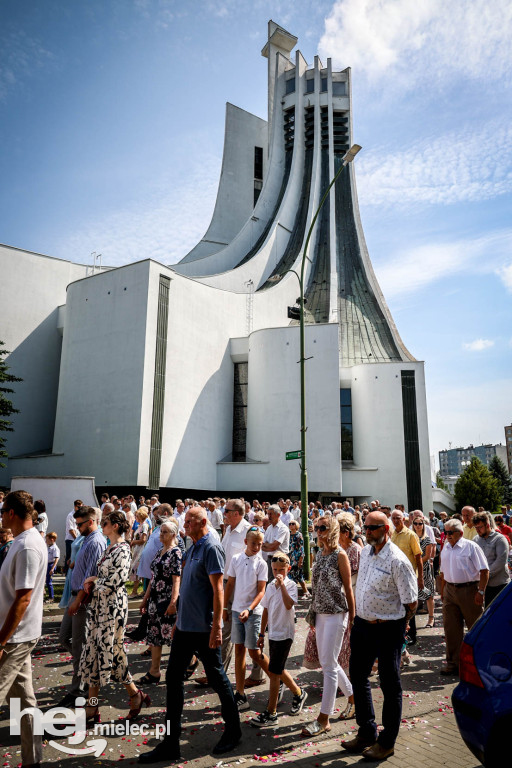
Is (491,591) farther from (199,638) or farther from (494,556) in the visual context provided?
(199,638)

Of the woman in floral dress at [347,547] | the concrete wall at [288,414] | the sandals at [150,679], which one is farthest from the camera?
the concrete wall at [288,414]

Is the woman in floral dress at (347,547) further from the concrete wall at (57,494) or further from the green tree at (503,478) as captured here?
the green tree at (503,478)

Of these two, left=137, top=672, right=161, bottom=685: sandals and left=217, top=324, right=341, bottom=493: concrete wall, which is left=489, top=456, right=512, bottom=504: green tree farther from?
left=137, top=672, right=161, bottom=685: sandals

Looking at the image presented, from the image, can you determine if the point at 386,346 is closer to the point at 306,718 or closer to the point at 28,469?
the point at 28,469

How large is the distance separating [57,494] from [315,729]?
11459mm


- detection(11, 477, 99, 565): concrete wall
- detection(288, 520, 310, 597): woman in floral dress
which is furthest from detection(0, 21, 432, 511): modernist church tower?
detection(288, 520, 310, 597): woman in floral dress

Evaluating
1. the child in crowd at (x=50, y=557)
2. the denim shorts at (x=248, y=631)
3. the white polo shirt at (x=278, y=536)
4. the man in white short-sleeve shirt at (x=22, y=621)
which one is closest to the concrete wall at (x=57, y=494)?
the child in crowd at (x=50, y=557)

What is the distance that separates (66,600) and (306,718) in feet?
11.9

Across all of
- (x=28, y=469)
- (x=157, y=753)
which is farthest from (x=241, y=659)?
(x=28, y=469)

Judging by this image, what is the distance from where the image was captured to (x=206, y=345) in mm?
26672

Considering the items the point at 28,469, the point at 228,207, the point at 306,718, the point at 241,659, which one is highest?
the point at 228,207

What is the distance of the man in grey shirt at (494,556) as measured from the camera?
6.50 metres

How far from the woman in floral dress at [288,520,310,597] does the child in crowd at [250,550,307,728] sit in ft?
17.4

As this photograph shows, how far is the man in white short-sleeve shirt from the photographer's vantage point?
3.28 metres
